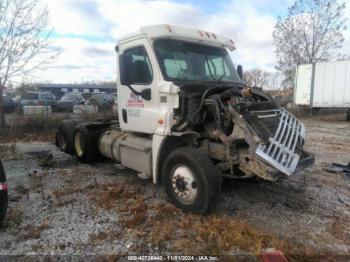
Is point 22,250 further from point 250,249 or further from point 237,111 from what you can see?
point 237,111

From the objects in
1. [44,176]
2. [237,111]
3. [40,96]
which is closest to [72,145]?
[44,176]

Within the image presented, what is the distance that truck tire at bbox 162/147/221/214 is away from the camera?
→ 405cm

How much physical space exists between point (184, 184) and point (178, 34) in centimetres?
241

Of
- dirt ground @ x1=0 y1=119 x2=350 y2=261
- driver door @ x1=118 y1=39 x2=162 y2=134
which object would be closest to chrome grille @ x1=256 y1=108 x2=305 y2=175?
dirt ground @ x1=0 y1=119 x2=350 y2=261

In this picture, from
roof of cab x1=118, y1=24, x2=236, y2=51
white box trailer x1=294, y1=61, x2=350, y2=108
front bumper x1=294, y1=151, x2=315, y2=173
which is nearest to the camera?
front bumper x1=294, y1=151, x2=315, y2=173

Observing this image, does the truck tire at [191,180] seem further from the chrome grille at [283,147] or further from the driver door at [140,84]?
the driver door at [140,84]

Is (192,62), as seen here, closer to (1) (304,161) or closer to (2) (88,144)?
(1) (304,161)

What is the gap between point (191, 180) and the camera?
4.32 meters

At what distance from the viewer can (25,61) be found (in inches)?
503

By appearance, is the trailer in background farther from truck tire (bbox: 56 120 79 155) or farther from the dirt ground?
truck tire (bbox: 56 120 79 155)

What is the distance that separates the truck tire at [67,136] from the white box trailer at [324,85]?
1593 centimetres

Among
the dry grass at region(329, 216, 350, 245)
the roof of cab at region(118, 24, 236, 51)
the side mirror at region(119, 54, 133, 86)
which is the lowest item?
the dry grass at region(329, 216, 350, 245)

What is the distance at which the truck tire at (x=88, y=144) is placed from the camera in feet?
23.8

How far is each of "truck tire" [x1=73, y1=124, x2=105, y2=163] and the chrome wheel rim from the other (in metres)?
3.32
